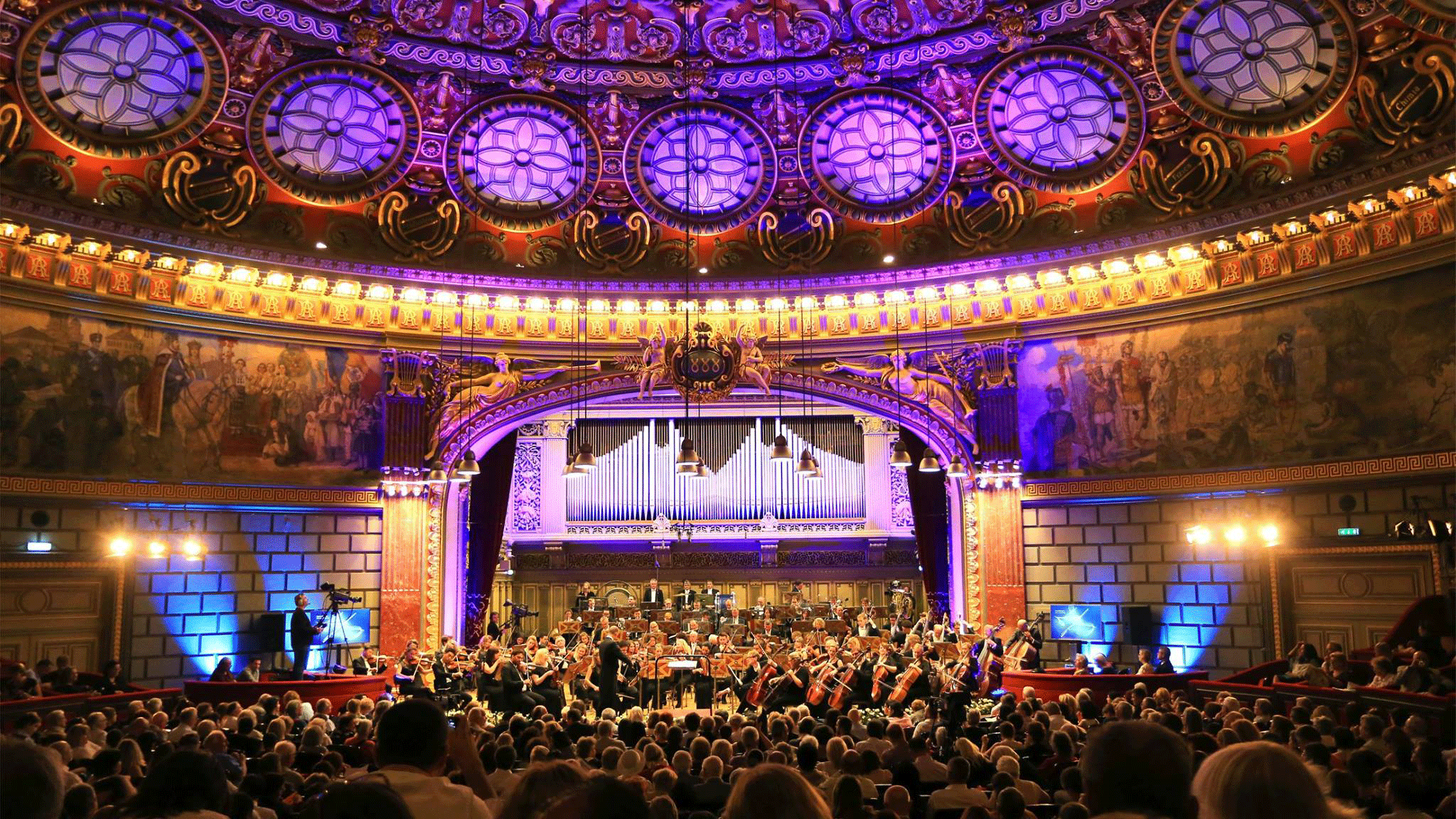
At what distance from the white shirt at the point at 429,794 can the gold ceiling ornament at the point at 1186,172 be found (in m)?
17.2

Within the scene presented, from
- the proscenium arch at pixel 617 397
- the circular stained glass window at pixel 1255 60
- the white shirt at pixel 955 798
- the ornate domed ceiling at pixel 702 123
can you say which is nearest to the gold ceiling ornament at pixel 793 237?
the ornate domed ceiling at pixel 702 123

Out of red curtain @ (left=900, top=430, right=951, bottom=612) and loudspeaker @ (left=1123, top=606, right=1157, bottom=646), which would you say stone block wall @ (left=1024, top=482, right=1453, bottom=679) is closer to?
loudspeaker @ (left=1123, top=606, right=1157, bottom=646)

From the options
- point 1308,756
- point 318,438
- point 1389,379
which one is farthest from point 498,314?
point 1308,756

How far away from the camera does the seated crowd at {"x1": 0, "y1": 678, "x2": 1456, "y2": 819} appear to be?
2.76 m

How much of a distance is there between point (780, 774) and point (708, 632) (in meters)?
16.5

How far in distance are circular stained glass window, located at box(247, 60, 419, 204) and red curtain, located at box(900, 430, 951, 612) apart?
11.5 metres

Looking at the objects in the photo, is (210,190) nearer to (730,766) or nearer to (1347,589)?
(730,766)

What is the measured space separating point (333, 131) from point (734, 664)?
11.5 meters

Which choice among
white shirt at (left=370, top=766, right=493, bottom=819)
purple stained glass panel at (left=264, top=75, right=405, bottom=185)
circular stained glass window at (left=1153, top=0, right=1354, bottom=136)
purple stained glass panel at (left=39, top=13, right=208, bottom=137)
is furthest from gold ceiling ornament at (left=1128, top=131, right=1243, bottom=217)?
white shirt at (left=370, top=766, right=493, bottom=819)

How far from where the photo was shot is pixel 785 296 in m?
21.2

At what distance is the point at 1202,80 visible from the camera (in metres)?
17.7

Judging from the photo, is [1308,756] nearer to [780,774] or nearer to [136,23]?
[780,774]

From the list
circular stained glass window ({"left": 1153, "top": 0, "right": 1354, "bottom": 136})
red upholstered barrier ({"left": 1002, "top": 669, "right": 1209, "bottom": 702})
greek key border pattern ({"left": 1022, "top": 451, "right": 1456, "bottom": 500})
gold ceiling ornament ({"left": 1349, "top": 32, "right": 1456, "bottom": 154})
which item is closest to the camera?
gold ceiling ornament ({"left": 1349, "top": 32, "right": 1456, "bottom": 154})

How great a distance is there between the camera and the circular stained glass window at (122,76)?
53.4 ft
